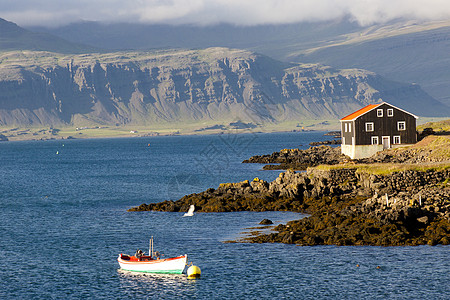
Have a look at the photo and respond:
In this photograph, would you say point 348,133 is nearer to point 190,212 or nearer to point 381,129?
point 381,129

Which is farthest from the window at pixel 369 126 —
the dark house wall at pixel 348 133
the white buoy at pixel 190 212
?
the white buoy at pixel 190 212

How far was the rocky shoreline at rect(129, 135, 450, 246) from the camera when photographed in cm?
5528

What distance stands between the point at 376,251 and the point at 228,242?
518 inches

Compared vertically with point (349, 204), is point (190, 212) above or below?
below

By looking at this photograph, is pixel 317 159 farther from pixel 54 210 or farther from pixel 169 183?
pixel 54 210

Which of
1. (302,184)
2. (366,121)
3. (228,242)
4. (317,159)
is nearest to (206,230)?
(228,242)

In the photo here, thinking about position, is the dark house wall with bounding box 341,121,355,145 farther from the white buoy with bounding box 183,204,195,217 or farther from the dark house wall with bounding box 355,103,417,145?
the white buoy with bounding box 183,204,195,217

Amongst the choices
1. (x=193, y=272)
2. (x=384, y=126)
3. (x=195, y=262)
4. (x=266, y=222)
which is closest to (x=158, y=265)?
(x=193, y=272)

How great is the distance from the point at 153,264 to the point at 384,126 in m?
68.9

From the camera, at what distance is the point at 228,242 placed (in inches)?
2301

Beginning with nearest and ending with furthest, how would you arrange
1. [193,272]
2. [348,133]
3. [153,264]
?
[193,272] → [153,264] → [348,133]

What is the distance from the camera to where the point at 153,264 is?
49312mm

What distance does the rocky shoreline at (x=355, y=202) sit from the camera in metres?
55.3

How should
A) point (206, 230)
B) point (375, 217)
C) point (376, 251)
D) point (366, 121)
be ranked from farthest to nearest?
point (366, 121) < point (206, 230) < point (375, 217) < point (376, 251)
